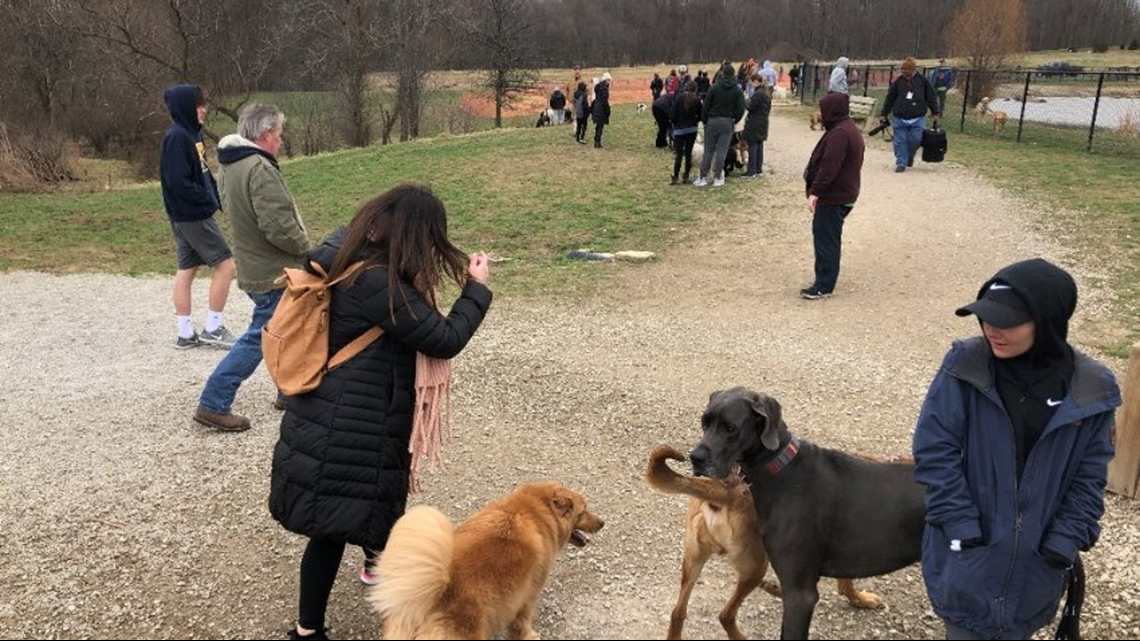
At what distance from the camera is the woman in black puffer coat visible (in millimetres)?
2965

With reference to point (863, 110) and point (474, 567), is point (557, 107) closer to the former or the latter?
point (863, 110)

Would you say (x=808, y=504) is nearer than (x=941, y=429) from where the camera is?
No

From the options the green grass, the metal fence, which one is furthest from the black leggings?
the metal fence

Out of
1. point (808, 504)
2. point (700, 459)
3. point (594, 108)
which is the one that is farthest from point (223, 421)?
point (594, 108)

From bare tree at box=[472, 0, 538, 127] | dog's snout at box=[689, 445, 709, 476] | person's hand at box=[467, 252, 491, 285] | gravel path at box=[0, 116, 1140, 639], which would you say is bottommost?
gravel path at box=[0, 116, 1140, 639]

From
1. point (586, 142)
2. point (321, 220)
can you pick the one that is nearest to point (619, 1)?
point (586, 142)

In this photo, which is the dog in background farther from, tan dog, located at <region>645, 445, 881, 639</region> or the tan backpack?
the tan backpack

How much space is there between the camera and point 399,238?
2.95 metres

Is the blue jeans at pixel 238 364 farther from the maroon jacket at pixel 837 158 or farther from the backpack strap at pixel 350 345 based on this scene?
the maroon jacket at pixel 837 158

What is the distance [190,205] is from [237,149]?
1.76 meters

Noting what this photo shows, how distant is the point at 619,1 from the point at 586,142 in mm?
74363

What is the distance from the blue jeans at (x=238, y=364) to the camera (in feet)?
17.5

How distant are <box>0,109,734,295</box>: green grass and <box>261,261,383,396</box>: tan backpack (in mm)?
6059

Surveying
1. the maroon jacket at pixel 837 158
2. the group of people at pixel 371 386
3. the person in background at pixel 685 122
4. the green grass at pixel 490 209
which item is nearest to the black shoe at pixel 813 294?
the maroon jacket at pixel 837 158
